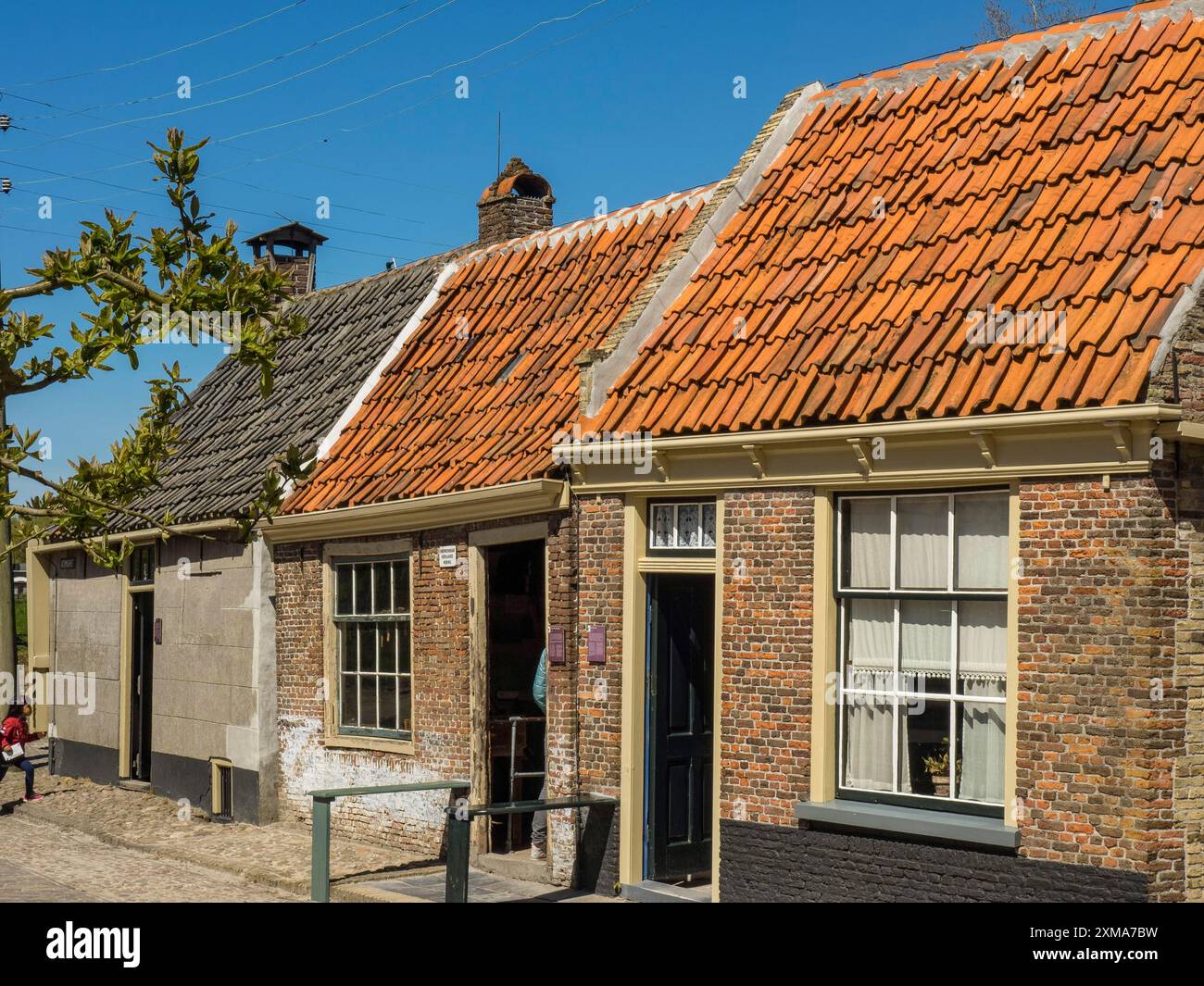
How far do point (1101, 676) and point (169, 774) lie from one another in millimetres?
13139

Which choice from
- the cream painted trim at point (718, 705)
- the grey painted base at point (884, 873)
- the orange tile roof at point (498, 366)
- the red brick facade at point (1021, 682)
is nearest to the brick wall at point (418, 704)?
the red brick facade at point (1021, 682)

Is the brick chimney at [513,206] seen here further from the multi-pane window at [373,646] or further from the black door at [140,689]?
the black door at [140,689]

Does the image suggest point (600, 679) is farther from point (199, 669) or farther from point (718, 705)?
point (199, 669)

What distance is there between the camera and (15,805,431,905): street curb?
12.3 meters

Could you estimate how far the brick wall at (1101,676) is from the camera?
8.66m

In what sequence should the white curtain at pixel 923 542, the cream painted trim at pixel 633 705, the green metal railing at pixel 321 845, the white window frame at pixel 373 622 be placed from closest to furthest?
the white curtain at pixel 923 542
the green metal railing at pixel 321 845
the cream painted trim at pixel 633 705
the white window frame at pixel 373 622

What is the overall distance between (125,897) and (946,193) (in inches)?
355

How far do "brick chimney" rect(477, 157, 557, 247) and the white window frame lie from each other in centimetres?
475

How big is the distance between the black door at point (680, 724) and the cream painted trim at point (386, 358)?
228 inches

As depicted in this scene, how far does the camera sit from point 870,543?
33.8 feet

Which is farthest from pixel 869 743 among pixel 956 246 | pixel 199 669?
pixel 199 669
